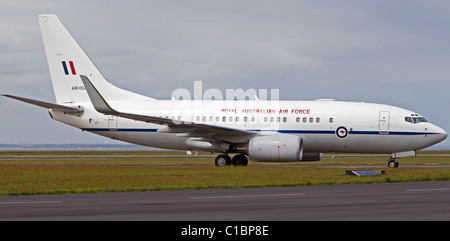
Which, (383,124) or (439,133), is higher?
(383,124)

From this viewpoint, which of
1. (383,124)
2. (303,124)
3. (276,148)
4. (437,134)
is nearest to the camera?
(276,148)

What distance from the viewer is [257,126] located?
38.7m

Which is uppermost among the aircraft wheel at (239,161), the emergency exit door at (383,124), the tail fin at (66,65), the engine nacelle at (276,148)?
the tail fin at (66,65)

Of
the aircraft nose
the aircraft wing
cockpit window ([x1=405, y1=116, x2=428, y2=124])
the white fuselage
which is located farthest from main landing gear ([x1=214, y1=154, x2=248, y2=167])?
the aircraft nose

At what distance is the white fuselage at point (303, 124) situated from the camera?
124ft

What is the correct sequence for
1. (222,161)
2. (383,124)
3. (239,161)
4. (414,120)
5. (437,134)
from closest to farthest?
1. (383,124)
2. (437,134)
3. (414,120)
4. (222,161)
5. (239,161)

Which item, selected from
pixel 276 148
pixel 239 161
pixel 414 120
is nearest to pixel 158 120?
pixel 239 161

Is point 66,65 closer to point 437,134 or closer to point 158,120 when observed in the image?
point 158,120

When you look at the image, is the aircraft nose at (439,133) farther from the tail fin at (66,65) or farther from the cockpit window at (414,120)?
the tail fin at (66,65)

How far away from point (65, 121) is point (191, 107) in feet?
25.9

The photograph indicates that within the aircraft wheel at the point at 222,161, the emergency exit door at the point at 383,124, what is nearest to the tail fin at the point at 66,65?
the aircraft wheel at the point at 222,161

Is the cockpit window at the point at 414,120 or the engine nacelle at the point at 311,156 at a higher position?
the cockpit window at the point at 414,120

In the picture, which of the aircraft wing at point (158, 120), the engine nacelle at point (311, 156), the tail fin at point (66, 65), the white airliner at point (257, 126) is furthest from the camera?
the tail fin at point (66, 65)

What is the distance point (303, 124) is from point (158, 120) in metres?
8.02
